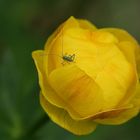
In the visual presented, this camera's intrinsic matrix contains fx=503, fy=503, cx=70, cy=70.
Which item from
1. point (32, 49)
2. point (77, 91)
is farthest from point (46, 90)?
point (32, 49)

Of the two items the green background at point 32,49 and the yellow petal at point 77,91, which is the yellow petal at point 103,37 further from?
the green background at point 32,49

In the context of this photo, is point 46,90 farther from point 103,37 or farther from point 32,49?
point 32,49

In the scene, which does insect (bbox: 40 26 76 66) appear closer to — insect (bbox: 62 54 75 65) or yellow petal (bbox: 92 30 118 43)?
insect (bbox: 62 54 75 65)

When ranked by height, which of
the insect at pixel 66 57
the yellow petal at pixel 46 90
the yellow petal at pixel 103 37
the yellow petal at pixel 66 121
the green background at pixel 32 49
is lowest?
the green background at pixel 32 49

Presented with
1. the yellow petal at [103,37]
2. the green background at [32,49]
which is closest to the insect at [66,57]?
the yellow petal at [103,37]

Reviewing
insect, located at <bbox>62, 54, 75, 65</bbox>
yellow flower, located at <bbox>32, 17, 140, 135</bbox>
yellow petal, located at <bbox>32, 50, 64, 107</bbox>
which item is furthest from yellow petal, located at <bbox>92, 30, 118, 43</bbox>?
yellow petal, located at <bbox>32, 50, 64, 107</bbox>

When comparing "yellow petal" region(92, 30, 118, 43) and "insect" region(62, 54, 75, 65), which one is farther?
"yellow petal" region(92, 30, 118, 43)

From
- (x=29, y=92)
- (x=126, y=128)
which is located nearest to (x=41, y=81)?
(x=29, y=92)
